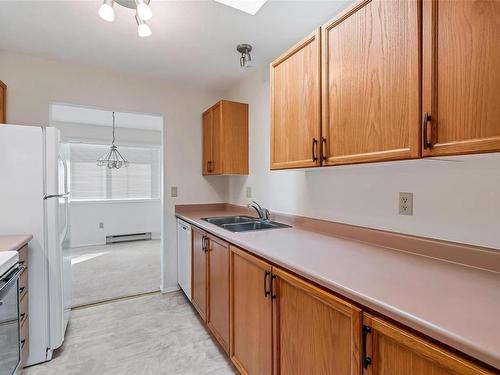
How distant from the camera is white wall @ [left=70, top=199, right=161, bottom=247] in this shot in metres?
4.96

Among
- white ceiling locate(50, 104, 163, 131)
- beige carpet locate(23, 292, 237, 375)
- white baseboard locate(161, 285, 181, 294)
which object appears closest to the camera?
beige carpet locate(23, 292, 237, 375)

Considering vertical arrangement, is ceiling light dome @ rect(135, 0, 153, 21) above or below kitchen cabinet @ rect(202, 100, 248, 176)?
above

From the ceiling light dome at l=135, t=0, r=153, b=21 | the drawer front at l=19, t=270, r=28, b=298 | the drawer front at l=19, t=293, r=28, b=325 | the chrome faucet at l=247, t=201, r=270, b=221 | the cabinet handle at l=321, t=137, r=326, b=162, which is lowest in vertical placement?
the drawer front at l=19, t=293, r=28, b=325

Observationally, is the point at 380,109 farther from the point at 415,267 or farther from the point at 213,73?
the point at 213,73

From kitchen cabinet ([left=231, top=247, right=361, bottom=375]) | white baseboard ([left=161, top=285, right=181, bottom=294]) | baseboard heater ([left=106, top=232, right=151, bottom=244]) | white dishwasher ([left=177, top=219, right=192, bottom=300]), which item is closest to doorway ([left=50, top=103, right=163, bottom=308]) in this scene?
baseboard heater ([left=106, top=232, right=151, bottom=244])

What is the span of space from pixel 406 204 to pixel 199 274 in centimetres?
167

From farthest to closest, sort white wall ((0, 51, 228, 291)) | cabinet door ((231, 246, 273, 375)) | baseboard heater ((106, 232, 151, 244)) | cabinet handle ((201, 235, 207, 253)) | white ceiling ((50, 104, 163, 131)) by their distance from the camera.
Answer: baseboard heater ((106, 232, 151, 244)), white ceiling ((50, 104, 163, 131)), white wall ((0, 51, 228, 291)), cabinet handle ((201, 235, 207, 253)), cabinet door ((231, 246, 273, 375))

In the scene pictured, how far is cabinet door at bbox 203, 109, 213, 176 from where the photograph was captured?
2.97m

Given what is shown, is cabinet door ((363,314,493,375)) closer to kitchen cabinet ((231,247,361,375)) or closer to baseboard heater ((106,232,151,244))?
kitchen cabinet ((231,247,361,375))

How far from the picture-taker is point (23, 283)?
168cm

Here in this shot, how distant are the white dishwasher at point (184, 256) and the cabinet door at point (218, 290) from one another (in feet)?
1.84

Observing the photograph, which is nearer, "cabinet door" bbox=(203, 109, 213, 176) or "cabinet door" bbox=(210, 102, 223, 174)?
"cabinet door" bbox=(210, 102, 223, 174)

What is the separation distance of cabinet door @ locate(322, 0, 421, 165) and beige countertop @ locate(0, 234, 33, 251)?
5.97ft

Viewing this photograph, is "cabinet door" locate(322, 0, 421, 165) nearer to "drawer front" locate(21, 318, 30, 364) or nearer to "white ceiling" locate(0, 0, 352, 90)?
"white ceiling" locate(0, 0, 352, 90)
